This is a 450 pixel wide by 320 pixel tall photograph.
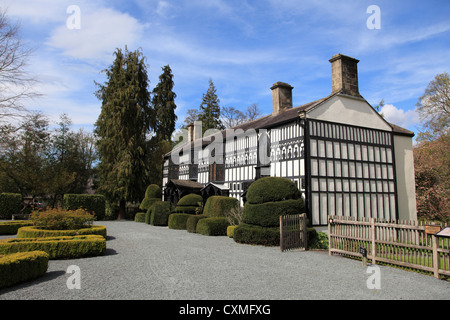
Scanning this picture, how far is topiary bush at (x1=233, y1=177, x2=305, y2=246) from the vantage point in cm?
1145

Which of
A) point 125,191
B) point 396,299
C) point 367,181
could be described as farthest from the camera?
point 125,191

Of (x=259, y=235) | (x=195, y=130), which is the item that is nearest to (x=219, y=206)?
(x=259, y=235)

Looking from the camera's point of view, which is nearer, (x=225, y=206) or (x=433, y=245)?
(x=433, y=245)

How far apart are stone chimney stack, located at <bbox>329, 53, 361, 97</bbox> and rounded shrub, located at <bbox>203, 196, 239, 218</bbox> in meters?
7.96

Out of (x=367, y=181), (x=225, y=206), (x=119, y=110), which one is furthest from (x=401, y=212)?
(x=119, y=110)

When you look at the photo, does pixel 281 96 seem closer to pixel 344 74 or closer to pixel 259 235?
pixel 344 74

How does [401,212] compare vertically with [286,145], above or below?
below

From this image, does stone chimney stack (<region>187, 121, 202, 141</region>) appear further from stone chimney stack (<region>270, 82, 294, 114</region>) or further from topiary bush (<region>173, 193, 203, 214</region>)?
stone chimney stack (<region>270, 82, 294, 114</region>)

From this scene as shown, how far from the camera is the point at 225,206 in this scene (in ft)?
52.9

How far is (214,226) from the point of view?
47.9ft
